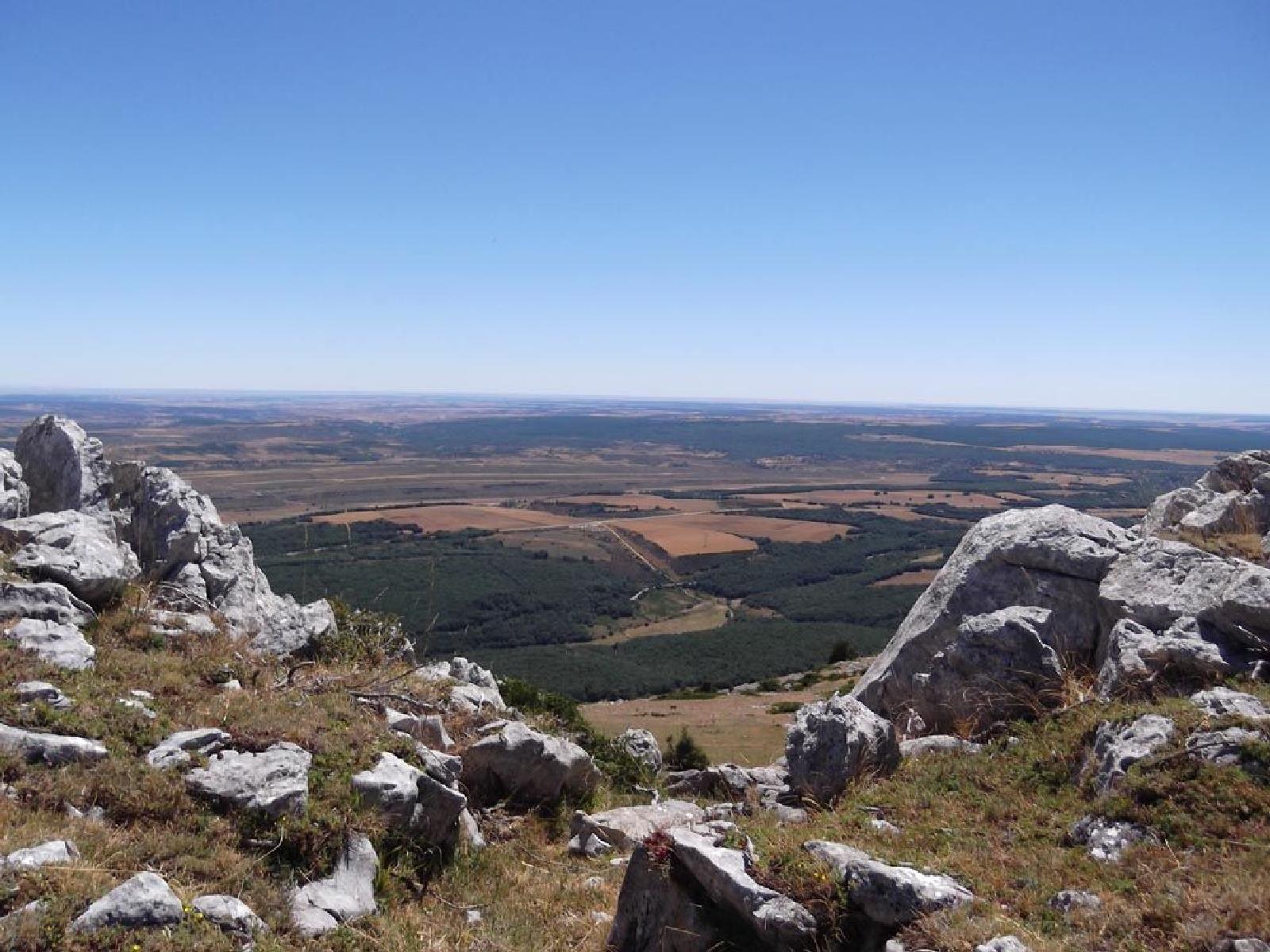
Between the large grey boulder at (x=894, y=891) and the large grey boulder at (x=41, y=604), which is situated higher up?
the large grey boulder at (x=41, y=604)

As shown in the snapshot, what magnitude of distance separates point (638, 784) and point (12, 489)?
13036mm

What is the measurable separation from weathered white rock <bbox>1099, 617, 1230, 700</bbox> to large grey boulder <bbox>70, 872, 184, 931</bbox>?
10.4m

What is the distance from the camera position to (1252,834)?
22.1ft

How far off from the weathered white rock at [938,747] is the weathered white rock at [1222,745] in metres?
2.70

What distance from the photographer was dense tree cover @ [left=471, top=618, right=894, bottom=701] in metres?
61.3

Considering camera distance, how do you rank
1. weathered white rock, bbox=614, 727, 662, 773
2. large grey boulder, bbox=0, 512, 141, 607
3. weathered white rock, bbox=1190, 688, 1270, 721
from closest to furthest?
1. weathered white rock, bbox=1190, 688, 1270, 721
2. large grey boulder, bbox=0, 512, 141, 607
3. weathered white rock, bbox=614, 727, 662, 773

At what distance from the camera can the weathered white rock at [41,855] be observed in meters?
5.72

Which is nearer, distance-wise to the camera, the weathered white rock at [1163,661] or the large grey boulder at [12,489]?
the weathered white rock at [1163,661]

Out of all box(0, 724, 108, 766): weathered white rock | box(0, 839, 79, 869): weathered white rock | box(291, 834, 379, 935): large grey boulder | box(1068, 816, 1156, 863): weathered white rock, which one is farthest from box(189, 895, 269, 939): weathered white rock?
box(1068, 816, 1156, 863): weathered white rock

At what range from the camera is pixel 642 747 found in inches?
650

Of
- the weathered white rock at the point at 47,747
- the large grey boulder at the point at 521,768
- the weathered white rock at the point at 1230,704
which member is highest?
the weathered white rock at the point at 1230,704

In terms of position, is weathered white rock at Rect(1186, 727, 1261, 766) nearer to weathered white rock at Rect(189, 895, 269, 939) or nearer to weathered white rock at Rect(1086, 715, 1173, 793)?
weathered white rock at Rect(1086, 715, 1173, 793)

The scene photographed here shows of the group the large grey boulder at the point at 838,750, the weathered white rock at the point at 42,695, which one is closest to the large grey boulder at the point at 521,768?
the large grey boulder at the point at 838,750

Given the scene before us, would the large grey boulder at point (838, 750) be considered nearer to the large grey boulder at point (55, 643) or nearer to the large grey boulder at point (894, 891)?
the large grey boulder at point (894, 891)
